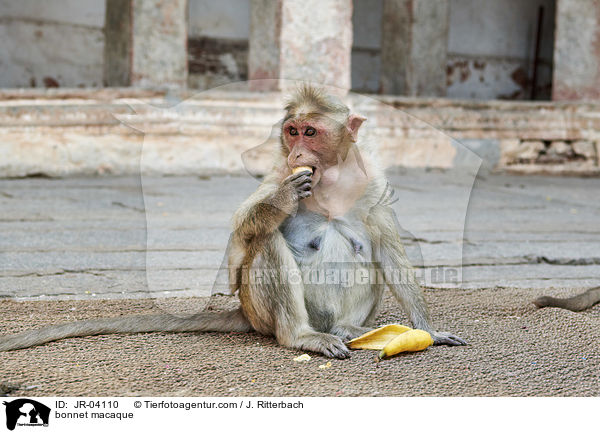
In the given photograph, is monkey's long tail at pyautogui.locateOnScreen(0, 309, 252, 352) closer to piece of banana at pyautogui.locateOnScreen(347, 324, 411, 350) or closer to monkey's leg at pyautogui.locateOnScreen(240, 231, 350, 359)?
monkey's leg at pyautogui.locateOnScreen(240, 231, 350, 359)

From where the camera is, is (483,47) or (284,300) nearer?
(284,300)

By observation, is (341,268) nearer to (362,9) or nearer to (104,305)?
(104,305)

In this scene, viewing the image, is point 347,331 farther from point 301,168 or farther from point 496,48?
point 496,48

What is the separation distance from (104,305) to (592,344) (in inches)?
76.2

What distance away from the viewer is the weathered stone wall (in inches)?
277

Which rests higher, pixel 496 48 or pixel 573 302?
pixel 496 48

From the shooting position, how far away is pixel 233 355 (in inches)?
99.3

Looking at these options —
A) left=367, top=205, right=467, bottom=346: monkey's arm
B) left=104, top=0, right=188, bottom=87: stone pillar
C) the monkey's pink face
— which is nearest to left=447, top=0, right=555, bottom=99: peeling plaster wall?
left=104, top=0, right=188, bottom=87: stone pillar

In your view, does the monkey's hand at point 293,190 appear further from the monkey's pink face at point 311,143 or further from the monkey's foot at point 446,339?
the monkey's foot at point 446,339

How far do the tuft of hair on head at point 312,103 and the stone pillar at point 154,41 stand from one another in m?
5.26

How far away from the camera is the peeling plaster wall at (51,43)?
1085 cm

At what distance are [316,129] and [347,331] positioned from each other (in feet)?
2.46

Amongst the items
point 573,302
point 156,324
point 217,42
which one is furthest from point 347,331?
point 217,42

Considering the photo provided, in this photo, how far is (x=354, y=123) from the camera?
8.07 feet
